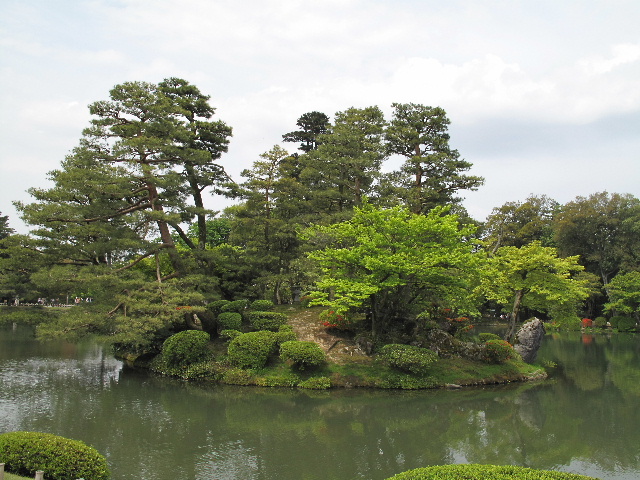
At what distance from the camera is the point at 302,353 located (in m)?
18.4

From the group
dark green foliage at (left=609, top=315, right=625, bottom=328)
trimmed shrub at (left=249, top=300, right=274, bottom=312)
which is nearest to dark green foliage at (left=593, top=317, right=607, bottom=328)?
dark green foliage at (left=609, top=315, right=625, bottom=328)

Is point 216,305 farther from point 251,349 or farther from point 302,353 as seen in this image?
point 302,353

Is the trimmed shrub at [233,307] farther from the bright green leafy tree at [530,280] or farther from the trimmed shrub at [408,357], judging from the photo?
the bright green leafy tree at [530,280]

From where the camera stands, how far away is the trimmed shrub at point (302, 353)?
60.5 feet

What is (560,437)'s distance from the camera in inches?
512

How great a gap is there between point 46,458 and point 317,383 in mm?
11850

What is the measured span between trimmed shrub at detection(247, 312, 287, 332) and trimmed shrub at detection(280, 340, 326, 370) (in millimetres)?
2559

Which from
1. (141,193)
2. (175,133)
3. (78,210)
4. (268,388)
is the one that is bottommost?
(268,388)

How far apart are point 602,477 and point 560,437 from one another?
302cm

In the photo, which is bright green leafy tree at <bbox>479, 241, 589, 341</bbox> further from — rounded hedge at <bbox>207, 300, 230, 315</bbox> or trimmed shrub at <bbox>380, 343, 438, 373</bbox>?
rounded hedge at <bbox>207, 300, 230, 315</bbox>

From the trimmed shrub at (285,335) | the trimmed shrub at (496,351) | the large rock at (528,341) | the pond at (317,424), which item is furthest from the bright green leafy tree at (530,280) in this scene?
the trimmed shrub at (285,335)

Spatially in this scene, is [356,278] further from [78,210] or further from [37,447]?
[37,447]

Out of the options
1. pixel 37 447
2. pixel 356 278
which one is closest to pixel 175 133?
pixel 356 278

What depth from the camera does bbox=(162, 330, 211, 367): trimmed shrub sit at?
64.7 feet
